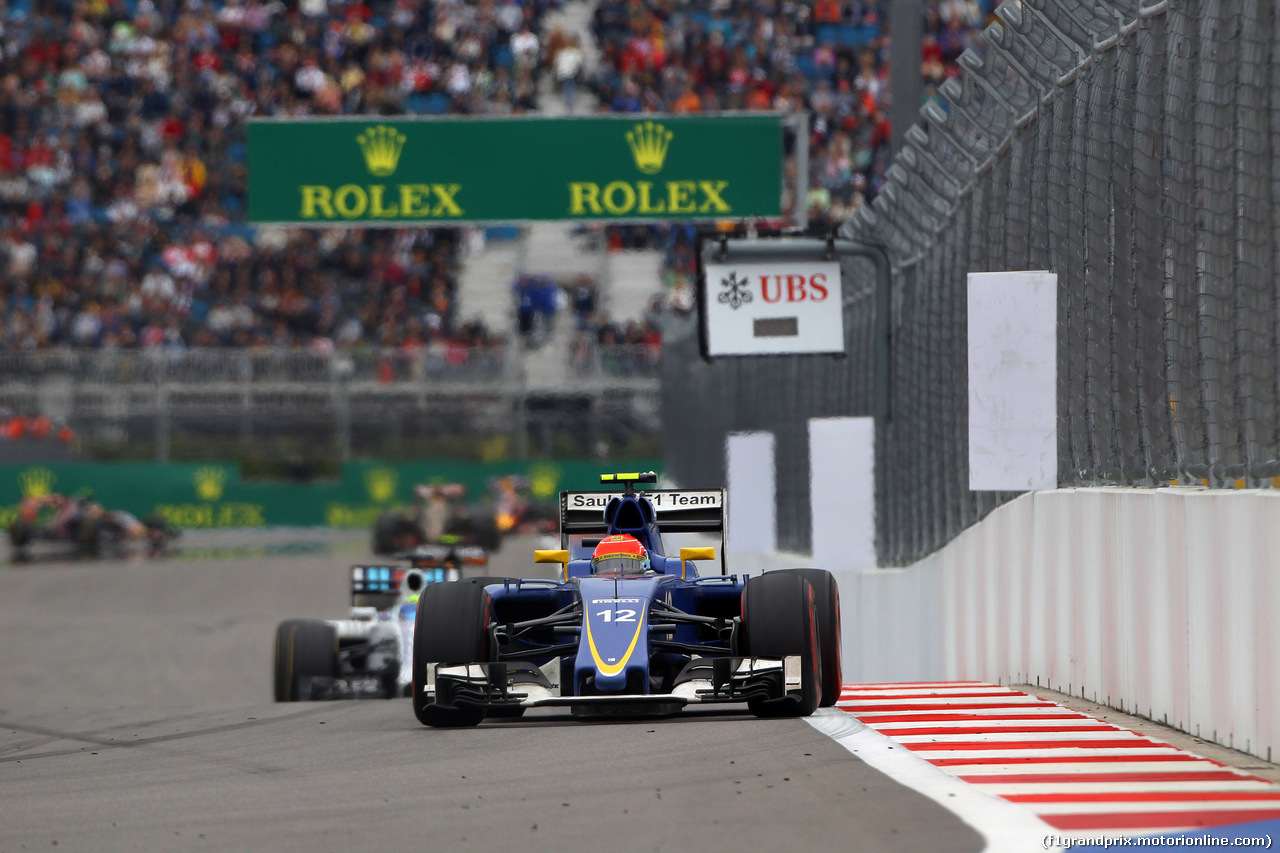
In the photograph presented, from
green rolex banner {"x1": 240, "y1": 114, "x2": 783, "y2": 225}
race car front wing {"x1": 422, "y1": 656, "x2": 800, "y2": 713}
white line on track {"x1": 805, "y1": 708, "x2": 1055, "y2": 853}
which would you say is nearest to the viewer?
white line on track {"x1": 805, "y1": 708, "x2": 1055, "y2": 853}

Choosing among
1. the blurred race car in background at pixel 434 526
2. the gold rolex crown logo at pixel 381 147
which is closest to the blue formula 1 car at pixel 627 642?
the gold rolex crown logo at pixel 381 147

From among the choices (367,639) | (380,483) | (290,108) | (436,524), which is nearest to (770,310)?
(367,639)

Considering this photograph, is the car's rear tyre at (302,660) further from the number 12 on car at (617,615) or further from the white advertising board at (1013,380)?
the white advertising board at (1013,380)

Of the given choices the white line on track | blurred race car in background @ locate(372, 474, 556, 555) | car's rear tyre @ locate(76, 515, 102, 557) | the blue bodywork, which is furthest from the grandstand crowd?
the white line on track

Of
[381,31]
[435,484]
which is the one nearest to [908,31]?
[435,484]

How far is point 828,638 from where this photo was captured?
8258mm

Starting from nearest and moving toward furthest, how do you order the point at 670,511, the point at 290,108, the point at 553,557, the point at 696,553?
the point at 696,553, the point at 553,557, the point at 670,511, the point at 290,108

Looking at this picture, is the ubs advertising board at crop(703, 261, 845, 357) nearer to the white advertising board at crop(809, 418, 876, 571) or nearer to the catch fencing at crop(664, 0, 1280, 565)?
the catch fencing at crop(664, 0, 1280, 565)

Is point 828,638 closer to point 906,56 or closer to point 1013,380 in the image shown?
point 1013,380

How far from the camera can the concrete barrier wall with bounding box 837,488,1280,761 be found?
6035 millimetres

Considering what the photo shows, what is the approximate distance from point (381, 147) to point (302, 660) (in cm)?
610

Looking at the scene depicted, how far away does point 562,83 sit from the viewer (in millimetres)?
32094

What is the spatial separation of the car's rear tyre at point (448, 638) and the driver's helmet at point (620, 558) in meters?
0.73

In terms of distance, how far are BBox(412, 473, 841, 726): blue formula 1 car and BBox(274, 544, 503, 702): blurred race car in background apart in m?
4.36
